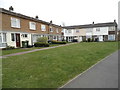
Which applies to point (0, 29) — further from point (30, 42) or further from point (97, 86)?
point (97, 86)

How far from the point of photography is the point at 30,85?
15.6ft

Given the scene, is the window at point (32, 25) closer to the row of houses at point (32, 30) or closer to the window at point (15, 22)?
the row of houses at point (32, 30)

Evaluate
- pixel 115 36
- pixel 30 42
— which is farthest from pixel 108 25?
pixel 30 42

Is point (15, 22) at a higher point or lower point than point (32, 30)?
higher

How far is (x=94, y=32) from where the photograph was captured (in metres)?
45.3

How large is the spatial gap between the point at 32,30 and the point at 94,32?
26960 mm

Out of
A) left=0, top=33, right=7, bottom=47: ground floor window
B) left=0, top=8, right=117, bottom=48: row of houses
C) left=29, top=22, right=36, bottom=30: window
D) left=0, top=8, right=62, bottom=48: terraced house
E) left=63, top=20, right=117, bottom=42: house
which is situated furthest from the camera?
left=63, top=20, right=117, bottom=42: house

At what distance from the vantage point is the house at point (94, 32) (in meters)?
42.6

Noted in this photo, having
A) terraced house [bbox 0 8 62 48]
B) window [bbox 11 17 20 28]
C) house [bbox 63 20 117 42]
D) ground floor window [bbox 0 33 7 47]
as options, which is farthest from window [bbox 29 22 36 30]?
house [bbox 63 20 117 42]

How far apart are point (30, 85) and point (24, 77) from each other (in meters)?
1.00

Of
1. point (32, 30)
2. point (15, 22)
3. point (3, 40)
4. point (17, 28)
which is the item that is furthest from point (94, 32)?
point (3, 40)

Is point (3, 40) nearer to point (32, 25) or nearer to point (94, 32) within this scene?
point (32, 25)

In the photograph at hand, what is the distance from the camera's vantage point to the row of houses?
18969 mm

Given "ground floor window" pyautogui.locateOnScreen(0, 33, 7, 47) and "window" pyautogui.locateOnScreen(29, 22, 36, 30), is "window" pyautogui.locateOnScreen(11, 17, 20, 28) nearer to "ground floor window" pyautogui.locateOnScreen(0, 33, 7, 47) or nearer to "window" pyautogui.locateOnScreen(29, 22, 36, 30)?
"ground floor window" pyautogui.locateOnScreen(0, 33, 7, 47)
